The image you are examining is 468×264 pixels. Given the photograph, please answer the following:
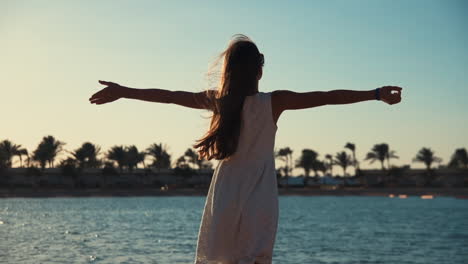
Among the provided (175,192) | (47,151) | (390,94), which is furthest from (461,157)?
(390,94)

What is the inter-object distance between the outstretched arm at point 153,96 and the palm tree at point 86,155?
100777mm

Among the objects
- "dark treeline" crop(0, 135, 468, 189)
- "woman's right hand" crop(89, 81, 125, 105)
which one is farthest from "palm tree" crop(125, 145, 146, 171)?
"woman's right hand" crop(89, 81, 125, 105)

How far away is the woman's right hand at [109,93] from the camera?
3.40 m

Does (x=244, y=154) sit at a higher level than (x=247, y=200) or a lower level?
higher

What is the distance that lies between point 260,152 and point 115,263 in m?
16.2

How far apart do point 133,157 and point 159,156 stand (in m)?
5.82

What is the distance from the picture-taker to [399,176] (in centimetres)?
11112

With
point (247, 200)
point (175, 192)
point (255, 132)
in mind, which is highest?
point (255, 132)

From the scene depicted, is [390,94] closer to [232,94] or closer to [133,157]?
[232,94]

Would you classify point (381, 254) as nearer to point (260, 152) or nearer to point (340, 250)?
point (340, 250)

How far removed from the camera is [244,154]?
10.3 feet

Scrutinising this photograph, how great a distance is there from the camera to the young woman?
3051 mm

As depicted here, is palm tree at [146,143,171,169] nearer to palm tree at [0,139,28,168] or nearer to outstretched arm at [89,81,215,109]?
palm tree at [0,139,28,168]

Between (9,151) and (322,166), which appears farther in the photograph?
(322,166)
